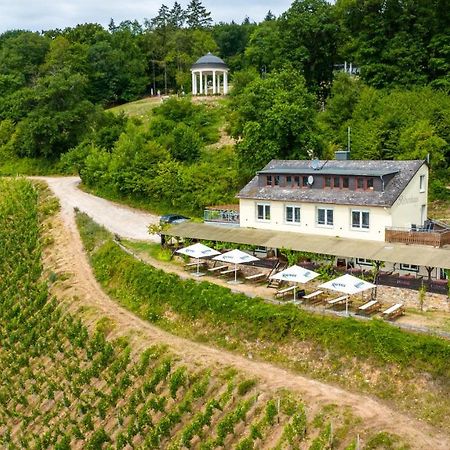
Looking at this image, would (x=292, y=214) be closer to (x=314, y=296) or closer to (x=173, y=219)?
(x=314, y=296)

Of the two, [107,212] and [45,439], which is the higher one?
[107,212]

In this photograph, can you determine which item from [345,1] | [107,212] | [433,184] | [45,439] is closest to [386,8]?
[345,1]

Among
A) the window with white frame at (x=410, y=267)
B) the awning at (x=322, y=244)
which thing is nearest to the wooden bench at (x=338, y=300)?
the awning at (x=322, y=244)

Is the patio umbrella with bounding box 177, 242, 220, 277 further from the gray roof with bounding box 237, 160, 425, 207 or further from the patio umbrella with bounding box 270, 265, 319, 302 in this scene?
the patio umbrella with bounding box 270, 265, 319, 302

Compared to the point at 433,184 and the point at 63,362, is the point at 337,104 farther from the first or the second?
the point at 63,362

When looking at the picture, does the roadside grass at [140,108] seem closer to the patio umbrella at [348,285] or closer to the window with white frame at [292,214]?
the window with white frame at [292,214]

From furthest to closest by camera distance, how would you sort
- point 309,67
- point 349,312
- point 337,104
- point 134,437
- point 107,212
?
point 309,67 → point 337,104 → point 107,212 → point 349,312 → point 134,437

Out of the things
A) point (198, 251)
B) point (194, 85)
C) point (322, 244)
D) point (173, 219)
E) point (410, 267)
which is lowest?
point (410, 267)

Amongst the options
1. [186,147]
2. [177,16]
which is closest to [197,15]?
[177,16]
